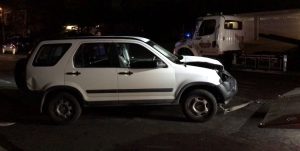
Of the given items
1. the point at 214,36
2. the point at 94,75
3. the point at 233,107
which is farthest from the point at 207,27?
the point at 94,75

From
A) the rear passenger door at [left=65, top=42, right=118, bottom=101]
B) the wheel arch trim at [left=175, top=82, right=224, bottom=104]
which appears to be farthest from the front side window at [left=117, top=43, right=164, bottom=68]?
the wheel arch trim at [left=175, top=82, right=224, bottom=104]

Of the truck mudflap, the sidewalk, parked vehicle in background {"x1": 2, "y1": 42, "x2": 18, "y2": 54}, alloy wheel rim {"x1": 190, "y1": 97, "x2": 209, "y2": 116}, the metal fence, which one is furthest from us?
parked vehicle in background {"x1": 2, "y1": 42, "x2": 18, "y2": 54}

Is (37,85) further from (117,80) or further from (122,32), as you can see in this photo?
(122,32)

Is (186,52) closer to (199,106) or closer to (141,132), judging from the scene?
(199,106)

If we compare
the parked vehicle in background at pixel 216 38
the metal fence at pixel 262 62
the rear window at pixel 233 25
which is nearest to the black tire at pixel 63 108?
the parked vehicle in background at pixel 216 38

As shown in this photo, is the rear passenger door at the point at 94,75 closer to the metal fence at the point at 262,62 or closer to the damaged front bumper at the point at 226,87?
the damaged front bumper at the point at 226,87

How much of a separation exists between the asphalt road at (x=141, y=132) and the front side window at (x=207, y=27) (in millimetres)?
6570

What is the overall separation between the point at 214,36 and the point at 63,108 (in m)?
9.60

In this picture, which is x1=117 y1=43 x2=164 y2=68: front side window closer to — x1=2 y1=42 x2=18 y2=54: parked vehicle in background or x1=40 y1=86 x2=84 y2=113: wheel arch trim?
x1=40 y1=86 x2=84 y2=113: wheel arch trim

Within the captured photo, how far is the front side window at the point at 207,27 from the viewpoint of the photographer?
18.0m

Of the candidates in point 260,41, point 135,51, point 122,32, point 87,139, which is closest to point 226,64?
point 260,41

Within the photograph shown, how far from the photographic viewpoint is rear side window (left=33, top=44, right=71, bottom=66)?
9.44 m

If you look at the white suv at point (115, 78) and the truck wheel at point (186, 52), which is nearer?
the white suv at point (115, 78)

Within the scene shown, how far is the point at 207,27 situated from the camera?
18.1 metres
